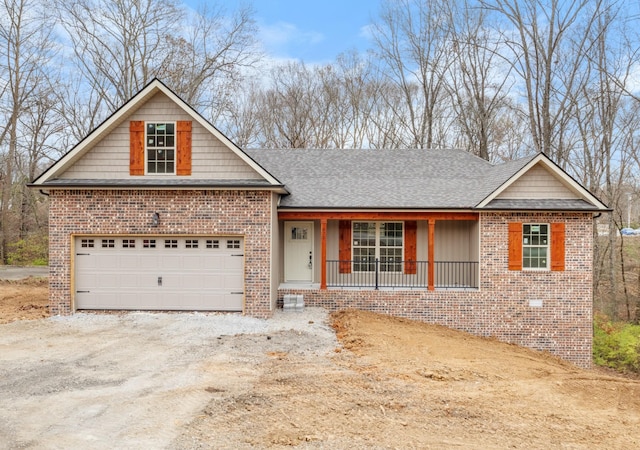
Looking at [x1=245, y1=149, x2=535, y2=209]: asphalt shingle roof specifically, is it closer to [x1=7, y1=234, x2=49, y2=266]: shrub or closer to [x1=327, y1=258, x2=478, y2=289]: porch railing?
[x1=327, y1=258, x2=478, y2=289]: porch railing

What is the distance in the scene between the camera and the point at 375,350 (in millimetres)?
9133

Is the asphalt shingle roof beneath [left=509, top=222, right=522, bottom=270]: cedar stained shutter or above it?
above

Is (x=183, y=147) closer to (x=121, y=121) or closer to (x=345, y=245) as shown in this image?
(x=121, y=121)

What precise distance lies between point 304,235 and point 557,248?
290 inches

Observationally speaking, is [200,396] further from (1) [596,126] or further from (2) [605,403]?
(1) [596,126]

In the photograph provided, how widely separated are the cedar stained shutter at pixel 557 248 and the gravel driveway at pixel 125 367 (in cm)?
660

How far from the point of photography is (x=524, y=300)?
40.7 feet

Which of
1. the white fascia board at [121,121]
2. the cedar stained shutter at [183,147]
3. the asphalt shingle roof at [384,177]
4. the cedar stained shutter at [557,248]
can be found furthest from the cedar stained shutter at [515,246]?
the cedar stained shutter at [183,147]

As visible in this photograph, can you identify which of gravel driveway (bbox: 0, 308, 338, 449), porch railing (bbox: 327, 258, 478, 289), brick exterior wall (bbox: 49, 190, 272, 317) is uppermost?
brick exterior wall (bbox: 49, 190, 272, 317)

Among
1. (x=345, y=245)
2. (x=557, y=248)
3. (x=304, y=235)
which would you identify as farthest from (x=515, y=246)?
(x=304, y=235)

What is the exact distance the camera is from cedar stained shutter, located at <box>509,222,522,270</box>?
12430 millimetres

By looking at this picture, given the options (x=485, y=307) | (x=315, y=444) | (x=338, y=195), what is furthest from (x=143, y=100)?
(x=485, y=307)

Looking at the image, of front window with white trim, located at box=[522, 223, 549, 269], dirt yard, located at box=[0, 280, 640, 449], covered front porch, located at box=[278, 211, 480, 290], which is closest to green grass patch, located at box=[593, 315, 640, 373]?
front window with white trim, located at box=[522, 223, 549, 269]

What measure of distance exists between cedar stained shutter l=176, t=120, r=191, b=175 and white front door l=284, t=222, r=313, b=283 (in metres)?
4.00
